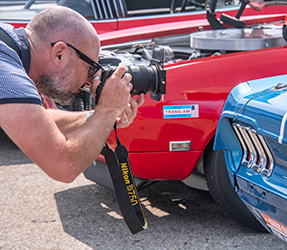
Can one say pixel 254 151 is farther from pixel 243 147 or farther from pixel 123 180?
pixel 123 180

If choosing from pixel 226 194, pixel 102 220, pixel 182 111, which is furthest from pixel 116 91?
pixel 102 220

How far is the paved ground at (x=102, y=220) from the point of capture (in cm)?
236

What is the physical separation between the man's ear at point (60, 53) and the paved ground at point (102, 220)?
1.25 m

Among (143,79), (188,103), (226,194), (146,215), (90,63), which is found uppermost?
(90,63)

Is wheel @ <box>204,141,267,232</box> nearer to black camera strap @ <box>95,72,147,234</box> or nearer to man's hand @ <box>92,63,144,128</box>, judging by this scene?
black camera strap @ <box>95,72,147,234</box>

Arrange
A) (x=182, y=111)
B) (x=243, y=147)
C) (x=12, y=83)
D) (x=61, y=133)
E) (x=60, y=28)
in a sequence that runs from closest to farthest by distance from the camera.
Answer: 1. (x=12, y=83)
2. (x=61, y=133)
3. (x=60, y=28)
4. (x=243, y=147)
5. (x=182, y=111)

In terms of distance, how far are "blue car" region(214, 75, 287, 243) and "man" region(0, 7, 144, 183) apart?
0.52 meters

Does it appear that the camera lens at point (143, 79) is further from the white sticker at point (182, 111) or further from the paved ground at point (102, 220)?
the paved ground at point (102, 220)

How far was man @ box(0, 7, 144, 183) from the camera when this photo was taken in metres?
1.33

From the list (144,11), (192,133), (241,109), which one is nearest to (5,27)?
(241,109)

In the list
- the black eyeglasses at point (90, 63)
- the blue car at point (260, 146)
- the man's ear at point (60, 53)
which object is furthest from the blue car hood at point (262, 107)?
the man's ear at point (60, 53)

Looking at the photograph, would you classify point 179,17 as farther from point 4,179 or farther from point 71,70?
point 71,70

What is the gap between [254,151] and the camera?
1.74 m

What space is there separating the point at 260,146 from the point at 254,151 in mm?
57
